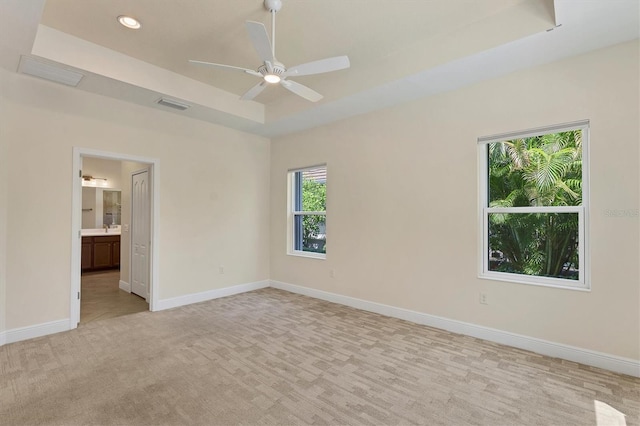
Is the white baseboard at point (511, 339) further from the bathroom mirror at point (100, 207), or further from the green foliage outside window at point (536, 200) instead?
the bathroom mirror at point (100, 207)

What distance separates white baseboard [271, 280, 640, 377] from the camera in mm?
2658

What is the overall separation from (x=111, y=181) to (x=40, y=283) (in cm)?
559

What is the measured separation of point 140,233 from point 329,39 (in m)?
4.16

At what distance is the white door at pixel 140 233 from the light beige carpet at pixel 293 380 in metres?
1.28

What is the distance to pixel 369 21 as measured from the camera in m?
2.87

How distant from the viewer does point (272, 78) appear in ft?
8.86

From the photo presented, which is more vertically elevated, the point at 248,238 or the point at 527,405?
the point at 248,238

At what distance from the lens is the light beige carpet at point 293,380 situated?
2.09 meters

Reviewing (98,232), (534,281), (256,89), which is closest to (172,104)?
(256,89)

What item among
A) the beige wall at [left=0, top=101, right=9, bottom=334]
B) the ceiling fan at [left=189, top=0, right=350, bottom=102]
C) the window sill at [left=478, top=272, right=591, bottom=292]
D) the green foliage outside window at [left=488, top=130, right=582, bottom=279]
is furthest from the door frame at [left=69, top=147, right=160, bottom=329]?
the green foliage outside window at [left=488, top=130, right=582, bottom=279]

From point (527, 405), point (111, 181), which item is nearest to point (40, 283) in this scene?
point (527, 405)

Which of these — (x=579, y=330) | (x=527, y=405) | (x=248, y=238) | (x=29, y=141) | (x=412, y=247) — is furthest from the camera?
(x=248, y=238)

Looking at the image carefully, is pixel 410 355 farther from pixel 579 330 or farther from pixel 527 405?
pixel 579 330

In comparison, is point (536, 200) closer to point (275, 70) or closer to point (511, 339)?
point (511, 339)
